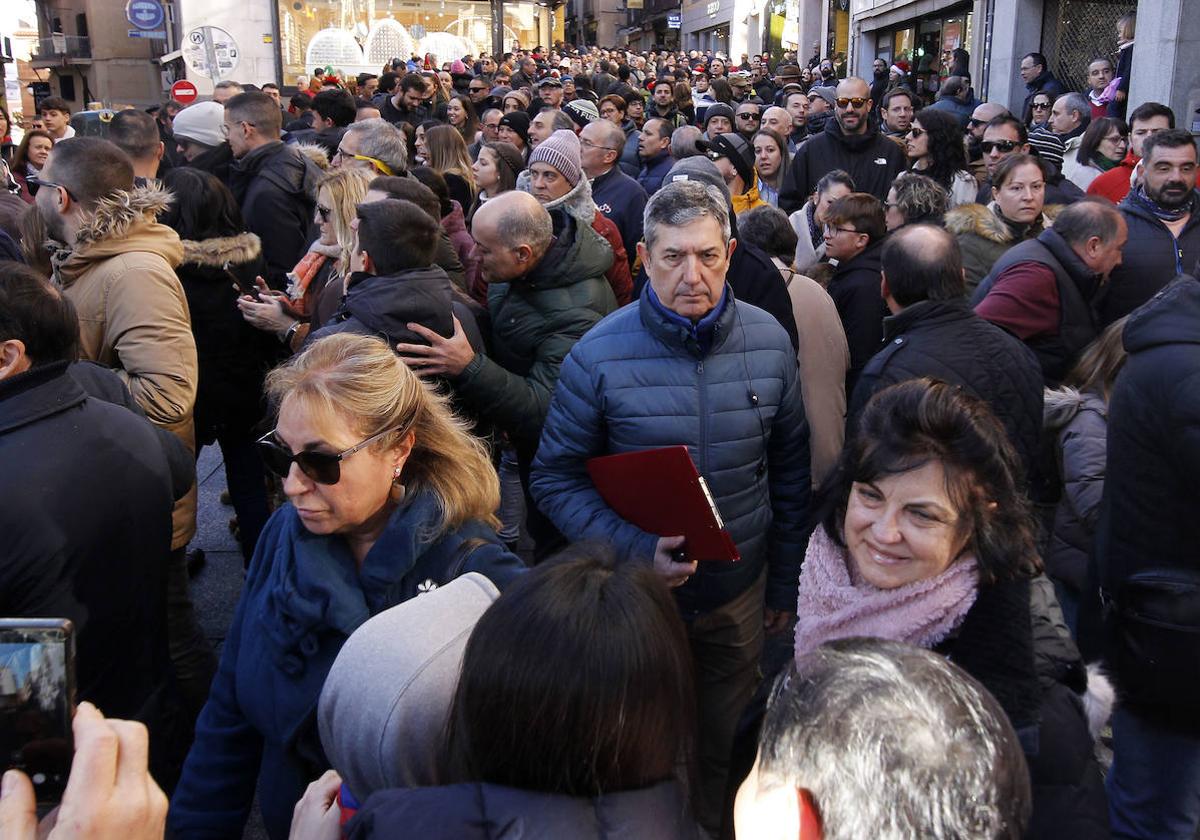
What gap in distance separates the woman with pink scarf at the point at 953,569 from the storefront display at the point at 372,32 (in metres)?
30.6

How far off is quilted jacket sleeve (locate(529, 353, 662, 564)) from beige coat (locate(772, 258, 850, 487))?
3.69ft

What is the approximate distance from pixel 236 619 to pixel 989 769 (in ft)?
5.37

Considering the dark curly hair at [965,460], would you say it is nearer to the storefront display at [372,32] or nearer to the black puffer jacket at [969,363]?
the black puffer jacket at [969,363]

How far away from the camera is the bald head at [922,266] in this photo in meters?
3.33

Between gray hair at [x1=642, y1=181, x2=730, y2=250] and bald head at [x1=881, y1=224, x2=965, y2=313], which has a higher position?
gray hair at [x1=642, y1=181, x2=730, y2=250]

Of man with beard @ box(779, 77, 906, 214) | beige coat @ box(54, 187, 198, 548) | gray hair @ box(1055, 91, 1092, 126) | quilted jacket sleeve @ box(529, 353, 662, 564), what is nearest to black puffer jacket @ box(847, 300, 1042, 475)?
quilted jacket sleeve @ box(529, 353, 662, 564)

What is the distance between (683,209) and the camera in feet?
9.97

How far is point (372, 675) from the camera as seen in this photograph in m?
1.49

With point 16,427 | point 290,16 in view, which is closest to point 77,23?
point 290,16

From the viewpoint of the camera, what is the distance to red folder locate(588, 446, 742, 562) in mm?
2598

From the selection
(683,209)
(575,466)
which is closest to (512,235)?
(683,209)

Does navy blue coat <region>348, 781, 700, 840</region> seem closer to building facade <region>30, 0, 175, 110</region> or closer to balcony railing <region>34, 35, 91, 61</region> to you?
building facade <region>30, 0, 175, 110</region>

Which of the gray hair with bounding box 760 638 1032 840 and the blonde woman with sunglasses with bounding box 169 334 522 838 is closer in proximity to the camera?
the gray hair with bounding box 760 638 1032 840

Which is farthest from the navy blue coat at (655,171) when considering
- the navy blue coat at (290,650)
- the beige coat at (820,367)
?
the navy blue coat at (290,650)
